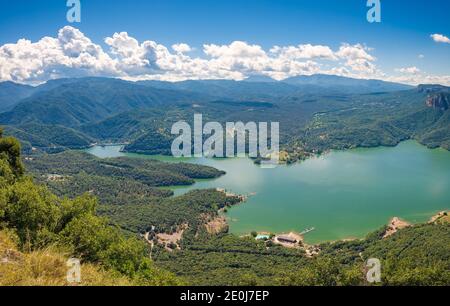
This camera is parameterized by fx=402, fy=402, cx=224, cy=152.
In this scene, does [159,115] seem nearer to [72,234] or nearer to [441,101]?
[441,101]

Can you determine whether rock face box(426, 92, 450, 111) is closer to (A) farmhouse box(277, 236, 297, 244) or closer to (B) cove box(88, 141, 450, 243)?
(B) cove box(88, 141, 450, 243)

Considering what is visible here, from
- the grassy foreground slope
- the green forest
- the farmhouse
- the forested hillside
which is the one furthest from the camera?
the forested hillside

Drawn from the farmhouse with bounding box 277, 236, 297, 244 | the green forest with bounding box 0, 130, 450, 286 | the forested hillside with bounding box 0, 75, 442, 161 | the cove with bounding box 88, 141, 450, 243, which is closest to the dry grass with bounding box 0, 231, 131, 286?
the green forest with bounding box 0, 130, 450, 286

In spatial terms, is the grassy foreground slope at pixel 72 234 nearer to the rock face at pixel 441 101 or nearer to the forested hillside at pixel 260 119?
the forested hillside at pixel 260 119

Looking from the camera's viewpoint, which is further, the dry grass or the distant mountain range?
the distant mountain range

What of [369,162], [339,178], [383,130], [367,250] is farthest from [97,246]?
[383,130]

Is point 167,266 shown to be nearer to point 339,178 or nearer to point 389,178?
point 339,178

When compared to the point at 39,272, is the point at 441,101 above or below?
above

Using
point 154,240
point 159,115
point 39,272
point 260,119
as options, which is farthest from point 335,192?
point 159,115

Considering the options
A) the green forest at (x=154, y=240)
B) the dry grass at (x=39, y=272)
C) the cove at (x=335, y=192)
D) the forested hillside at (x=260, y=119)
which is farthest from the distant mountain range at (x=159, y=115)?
the dry grass at (x=39, y=272)
